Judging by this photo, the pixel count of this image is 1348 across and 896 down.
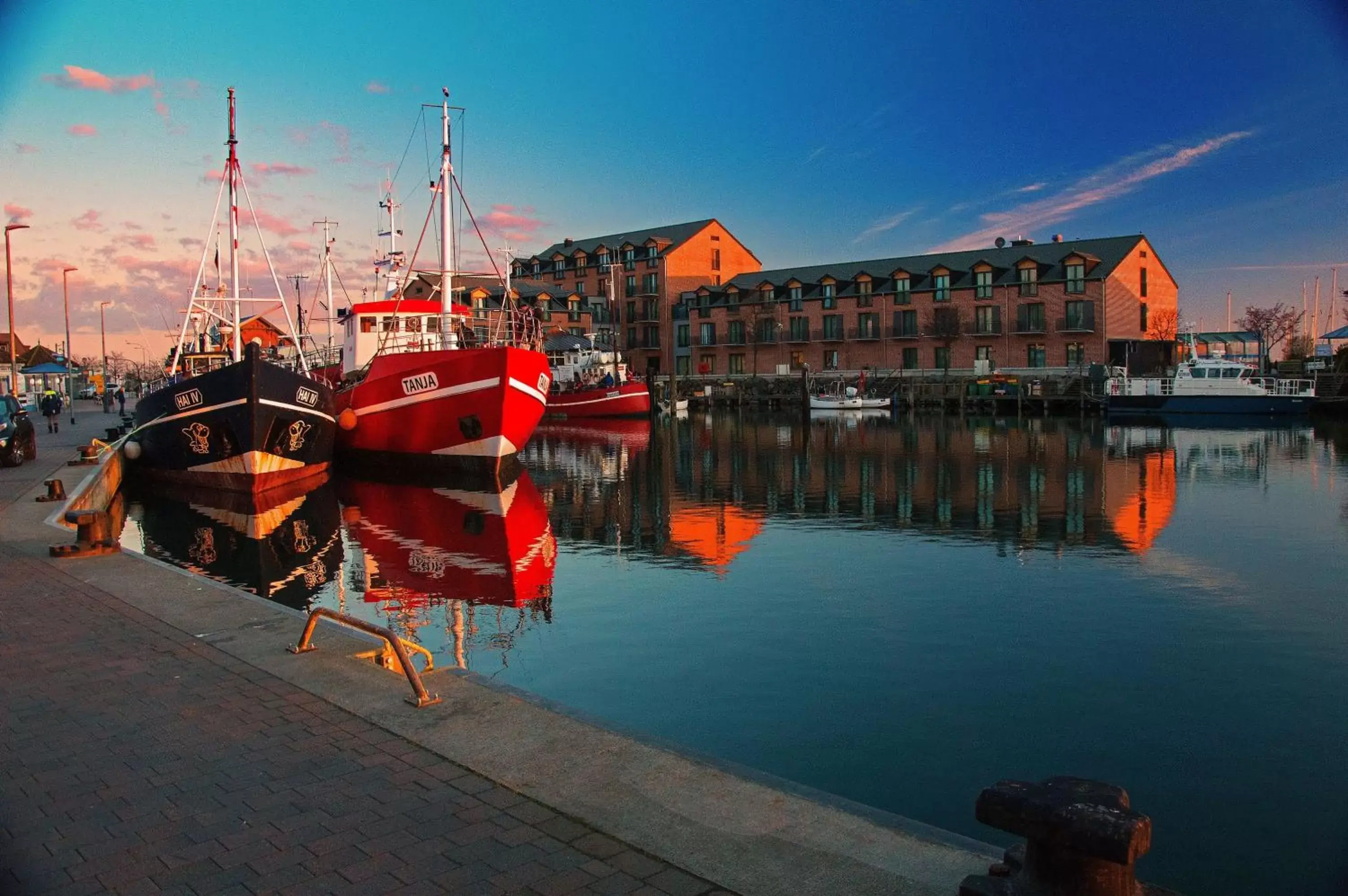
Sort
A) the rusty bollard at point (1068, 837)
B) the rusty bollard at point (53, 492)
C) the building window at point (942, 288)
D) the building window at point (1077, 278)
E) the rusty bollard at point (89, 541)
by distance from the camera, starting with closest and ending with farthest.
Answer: the rusty bollard at point (1068, 837)
the rusty bollard at point (89, 541)
the rusty bollard at point (53, 492)
the building window at point (1077, 278)
the building window at point (942, 288)

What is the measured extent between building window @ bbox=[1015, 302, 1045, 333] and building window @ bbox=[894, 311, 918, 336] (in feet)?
24.3

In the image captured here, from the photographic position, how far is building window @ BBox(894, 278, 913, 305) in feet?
232

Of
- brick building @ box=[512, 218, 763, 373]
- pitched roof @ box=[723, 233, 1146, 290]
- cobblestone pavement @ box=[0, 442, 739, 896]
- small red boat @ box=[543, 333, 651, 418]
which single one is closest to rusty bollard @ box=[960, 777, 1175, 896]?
cobblestone pavement @ box=[0, 442, 739, 896]

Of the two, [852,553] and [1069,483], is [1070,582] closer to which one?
[852,553]

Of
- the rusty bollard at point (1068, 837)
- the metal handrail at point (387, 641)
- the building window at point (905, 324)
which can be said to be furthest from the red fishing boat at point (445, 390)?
the building window at point (905, 324)

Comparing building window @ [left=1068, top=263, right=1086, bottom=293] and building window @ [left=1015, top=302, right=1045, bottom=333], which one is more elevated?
building window @ [left=1068, top=263, right=1086, bottom=293]

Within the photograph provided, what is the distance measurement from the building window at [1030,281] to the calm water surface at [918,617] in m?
41.9

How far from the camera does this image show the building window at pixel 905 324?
2783 inches

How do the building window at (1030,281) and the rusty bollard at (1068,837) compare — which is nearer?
the rusty bollard at (1068,837)

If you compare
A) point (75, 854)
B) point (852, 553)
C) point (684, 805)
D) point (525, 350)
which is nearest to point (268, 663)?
point (75, 854)

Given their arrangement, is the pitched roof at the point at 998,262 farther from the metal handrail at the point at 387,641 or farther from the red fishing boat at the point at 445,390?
the metal handrail at the point at 387,641

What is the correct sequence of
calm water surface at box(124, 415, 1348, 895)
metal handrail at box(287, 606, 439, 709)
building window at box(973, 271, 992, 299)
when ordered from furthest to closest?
1. building window at box(973, 271, 992, 299)
2. calm water surface at box(124, 415, 1348, 895)
3. metal handrail at box(287, 606, 439, 709)

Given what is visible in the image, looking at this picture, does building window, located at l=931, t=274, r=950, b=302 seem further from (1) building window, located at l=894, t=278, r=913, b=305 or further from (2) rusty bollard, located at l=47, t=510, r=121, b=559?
(2) rusty bollard, located at l=47, t=510, r=121, b=559

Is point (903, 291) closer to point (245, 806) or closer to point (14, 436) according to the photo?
point (14, 436)
